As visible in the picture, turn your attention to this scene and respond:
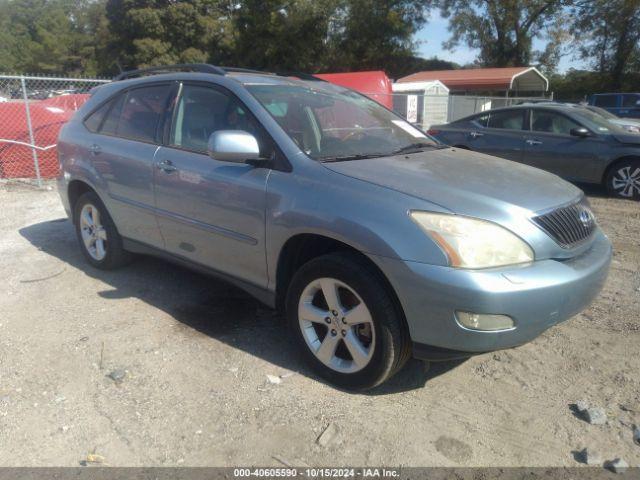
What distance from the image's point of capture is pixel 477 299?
8.14 feet

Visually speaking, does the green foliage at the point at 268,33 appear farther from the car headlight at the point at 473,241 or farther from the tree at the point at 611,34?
the car headlight at the point at 473,241

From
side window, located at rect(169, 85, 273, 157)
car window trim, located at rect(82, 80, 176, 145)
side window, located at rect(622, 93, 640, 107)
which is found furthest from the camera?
side window, located at rect(622, 93, 640, 107)

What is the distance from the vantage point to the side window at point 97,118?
15.5 feet

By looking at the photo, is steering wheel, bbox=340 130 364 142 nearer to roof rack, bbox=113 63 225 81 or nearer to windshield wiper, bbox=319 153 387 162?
windshield wiper, bbox=319 153 387 162

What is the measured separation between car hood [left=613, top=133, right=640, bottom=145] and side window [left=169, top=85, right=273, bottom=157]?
663 cm

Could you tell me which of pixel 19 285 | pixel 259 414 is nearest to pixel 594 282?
pixel 259 414

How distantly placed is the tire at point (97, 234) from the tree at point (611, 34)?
32.7m

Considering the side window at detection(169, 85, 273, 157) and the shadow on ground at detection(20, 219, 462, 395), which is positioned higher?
the side window at detection(169, 85, 273, 157)

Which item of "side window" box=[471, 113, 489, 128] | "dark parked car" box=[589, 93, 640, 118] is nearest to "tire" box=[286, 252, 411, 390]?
"side window" box=[471, 113, 489, 128]

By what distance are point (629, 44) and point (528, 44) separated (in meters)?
6.11

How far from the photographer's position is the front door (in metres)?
3.30

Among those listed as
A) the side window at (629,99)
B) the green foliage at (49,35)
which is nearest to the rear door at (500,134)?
the side window at (629,99)

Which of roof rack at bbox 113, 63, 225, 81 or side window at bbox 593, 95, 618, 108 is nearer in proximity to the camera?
roof rack at bbox 113, 63, 225, 81

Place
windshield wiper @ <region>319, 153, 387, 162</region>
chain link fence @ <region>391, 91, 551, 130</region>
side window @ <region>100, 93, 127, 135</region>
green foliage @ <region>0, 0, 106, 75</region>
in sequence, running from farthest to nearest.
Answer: green foliage @ <region>0, 0, 106, 75</region> < chain link fence @ <region>391, 91, 551, 130</region> < side window @ <region>100, 93, 127, 135</region> < windshield wiper @ <region>319, 153, 387, 162</region>
